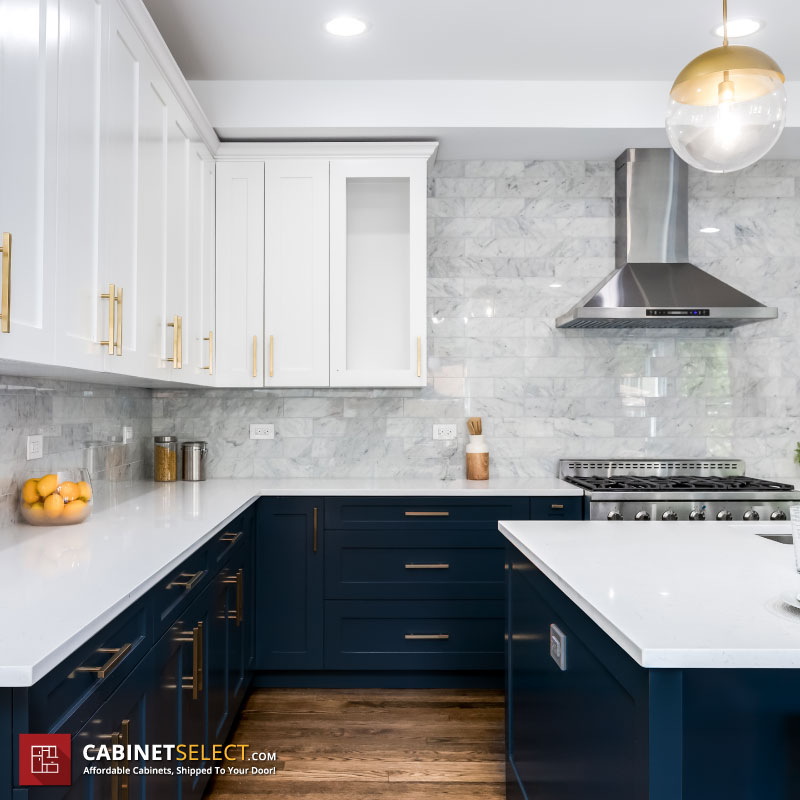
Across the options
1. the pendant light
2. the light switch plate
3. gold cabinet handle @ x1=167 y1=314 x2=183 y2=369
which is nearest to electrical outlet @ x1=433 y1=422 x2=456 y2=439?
gold cabinet handle @ x1=167 y1=314 x2=183 y2=369

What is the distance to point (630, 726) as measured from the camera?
3.99 feet

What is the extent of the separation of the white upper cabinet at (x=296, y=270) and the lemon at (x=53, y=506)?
4.59 feet

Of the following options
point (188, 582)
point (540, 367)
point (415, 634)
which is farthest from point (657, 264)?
point (188, 582)

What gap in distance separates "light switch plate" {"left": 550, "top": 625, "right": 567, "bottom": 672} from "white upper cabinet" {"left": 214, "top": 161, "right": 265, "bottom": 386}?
2.13 meters

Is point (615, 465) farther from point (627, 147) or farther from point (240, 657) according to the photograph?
point (240, 657)

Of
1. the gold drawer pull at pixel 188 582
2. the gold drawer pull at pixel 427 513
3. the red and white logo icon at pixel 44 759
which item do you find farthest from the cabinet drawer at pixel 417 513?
the red and white logo icon at pixel 44 759

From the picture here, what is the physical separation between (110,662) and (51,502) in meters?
0.97

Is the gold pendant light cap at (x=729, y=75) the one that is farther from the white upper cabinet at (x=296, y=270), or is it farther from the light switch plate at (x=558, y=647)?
the white upper cabinet at (x=296, y=270)

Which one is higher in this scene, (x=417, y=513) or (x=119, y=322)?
(x=119, y=322)

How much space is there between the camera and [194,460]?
3424 mm

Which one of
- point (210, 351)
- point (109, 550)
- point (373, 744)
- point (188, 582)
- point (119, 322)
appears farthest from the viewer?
point (210, 351)

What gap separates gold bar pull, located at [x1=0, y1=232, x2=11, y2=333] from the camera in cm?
137

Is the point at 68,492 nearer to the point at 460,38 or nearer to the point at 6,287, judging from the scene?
the point at 6,287

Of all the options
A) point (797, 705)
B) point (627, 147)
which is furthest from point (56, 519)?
point (627, 147)
